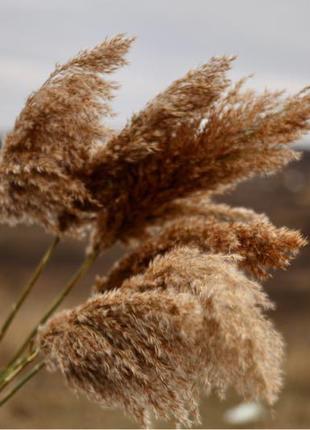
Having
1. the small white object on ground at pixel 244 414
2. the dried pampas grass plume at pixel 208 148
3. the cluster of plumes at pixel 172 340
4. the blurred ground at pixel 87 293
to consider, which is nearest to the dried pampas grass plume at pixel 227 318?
the cluster of plumes at pixel 172 340

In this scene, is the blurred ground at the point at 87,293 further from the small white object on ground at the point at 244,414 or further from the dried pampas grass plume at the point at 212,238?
the dried pampas grass plume at the point at 212,238

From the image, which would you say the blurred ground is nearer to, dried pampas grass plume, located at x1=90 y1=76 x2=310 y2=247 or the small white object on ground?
the small white object on ground

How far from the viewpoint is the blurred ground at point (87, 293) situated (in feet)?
13.8

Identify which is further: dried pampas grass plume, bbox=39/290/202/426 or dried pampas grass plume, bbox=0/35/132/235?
dried pampas grass plume, bbox=0/35/132/235

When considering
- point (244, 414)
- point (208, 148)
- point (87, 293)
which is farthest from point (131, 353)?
point (87, 293)

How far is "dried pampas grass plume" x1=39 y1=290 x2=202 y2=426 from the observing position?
853 millimetres

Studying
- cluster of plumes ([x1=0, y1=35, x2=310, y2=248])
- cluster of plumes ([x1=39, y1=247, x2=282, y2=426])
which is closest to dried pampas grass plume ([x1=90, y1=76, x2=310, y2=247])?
cluster of plumes ([x1=0, y1=35, x2=310, y2=248])

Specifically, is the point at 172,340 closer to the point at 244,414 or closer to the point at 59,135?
the point at 59,135

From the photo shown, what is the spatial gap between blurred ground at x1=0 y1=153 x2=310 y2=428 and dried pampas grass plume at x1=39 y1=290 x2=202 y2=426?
124 inches

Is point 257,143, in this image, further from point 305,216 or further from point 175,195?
point 305,216

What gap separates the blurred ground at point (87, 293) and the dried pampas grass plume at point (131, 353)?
10.3 feet

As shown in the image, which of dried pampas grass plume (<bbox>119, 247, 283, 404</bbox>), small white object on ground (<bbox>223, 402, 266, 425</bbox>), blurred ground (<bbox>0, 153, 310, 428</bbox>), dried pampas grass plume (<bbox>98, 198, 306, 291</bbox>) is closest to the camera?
dried pampas grass plume (<bbox>119, 247, 283, 404</bbox>)

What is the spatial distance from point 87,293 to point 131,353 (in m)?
4.76

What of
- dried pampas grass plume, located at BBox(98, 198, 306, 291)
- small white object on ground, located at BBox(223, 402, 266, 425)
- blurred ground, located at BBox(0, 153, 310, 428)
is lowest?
dried pampas grass plume, located at BBox(98, 198, 306, 291)
